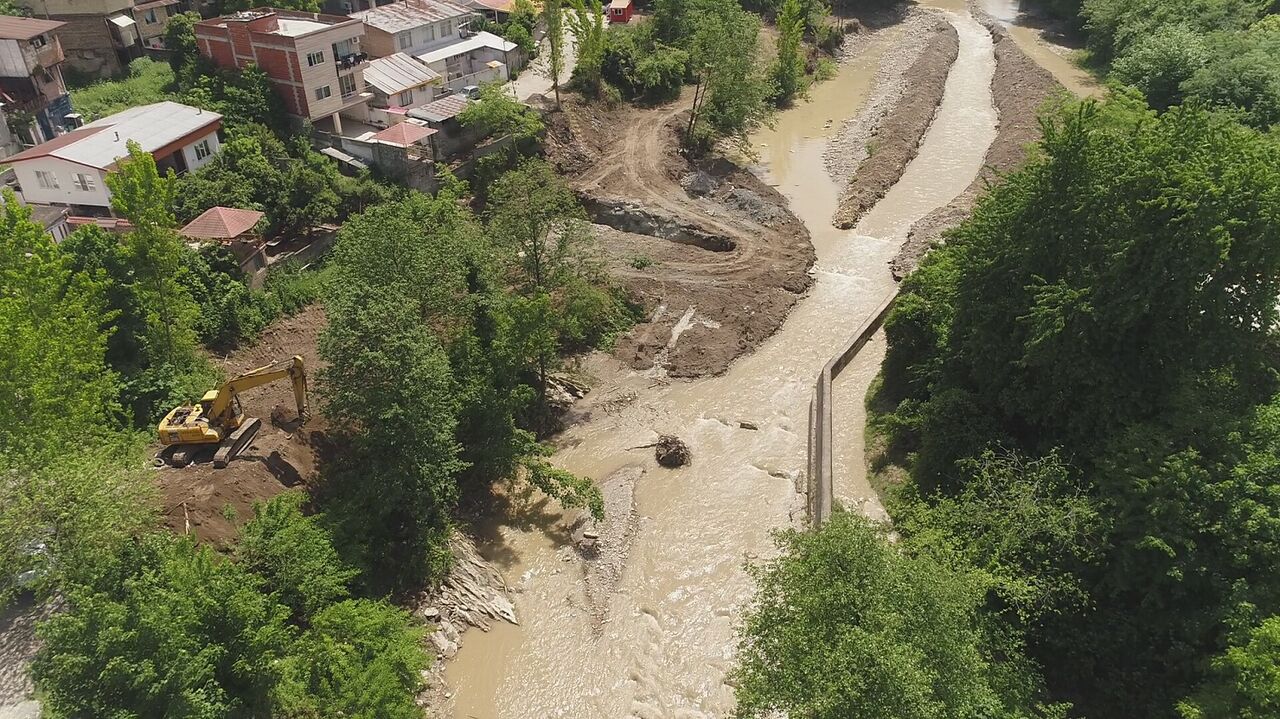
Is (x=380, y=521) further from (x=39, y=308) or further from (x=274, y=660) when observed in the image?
(x=39, y=308)

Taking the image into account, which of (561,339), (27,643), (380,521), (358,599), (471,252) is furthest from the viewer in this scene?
(561,339)

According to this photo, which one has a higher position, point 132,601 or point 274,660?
point 132,601

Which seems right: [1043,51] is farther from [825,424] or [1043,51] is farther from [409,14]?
[825,424]

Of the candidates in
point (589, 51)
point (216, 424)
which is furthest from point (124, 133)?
point (589, 51)

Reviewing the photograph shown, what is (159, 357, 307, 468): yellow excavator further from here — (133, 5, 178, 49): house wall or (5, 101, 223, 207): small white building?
(133, 5, 178, 49): house wall

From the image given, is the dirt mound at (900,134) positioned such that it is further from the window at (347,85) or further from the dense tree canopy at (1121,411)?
the window at (347,85)

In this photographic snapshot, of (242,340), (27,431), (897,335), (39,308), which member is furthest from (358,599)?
(897,335)

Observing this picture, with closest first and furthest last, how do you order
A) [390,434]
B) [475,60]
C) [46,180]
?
[390,434]
[46,180]
[475,60]
